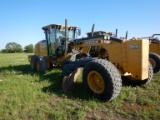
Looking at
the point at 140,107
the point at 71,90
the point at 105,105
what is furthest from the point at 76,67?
the point at 140,107

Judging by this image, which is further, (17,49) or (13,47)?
(13,47)

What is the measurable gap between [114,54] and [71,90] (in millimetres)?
1846

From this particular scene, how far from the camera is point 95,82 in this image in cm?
605

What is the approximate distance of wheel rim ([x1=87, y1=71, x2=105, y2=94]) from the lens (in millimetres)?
5770

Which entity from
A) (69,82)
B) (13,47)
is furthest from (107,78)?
(13,47)

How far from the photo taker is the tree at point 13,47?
273 ft

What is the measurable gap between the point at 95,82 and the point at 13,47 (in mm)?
91394

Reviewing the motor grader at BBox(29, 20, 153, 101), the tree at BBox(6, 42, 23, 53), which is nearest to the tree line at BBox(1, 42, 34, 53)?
the tree at BBox(6, 42, 23, 53)

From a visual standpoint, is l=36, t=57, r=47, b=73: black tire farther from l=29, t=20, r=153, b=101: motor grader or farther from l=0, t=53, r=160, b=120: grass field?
l=0, t=53, r=160, b=120: grass field

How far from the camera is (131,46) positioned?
577 cm

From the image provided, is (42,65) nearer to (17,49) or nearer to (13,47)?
(17,49)

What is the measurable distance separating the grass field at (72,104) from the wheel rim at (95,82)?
A: 0.29 meters

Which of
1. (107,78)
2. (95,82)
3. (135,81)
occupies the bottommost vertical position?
(135,81)

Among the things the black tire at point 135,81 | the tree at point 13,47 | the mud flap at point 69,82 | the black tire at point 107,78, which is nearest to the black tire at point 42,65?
the mud flap at point 69,82
